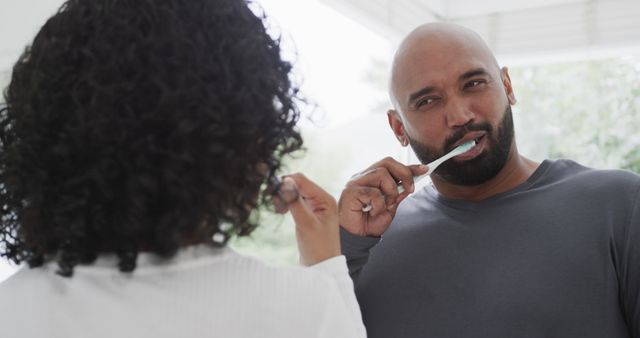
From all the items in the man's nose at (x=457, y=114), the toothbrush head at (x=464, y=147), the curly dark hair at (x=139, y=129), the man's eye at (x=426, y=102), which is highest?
the curly dark hair at (x=139, y=129)

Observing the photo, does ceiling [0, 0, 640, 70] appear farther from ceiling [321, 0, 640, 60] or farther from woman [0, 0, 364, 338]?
woman [0, 0, 364, 338]

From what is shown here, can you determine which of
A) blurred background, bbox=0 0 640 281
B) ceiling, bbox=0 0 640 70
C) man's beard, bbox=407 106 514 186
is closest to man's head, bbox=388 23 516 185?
man's beard, bbox=407 106 514 186

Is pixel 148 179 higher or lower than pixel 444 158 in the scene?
higher

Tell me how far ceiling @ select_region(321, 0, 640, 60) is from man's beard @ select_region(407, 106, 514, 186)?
3.21ft

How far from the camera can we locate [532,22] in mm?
2553

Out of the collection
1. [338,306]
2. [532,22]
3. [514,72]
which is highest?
[532,22]

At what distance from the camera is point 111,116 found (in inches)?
21.2

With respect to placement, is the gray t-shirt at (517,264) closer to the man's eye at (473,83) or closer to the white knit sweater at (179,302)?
the man's eye at (473,83)

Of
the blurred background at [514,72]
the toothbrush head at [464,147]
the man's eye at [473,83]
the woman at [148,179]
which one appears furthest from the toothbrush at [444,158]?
the blurred background at [514,72]

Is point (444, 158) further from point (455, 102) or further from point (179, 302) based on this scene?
point (179, 302)

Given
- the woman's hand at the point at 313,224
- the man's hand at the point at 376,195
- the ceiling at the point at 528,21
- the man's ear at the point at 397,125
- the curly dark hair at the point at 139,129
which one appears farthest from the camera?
the ceiling at the point at 528,21

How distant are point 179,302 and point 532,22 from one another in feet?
7.72

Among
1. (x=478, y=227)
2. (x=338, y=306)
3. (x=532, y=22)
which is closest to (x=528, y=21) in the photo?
(x=532, y=22)

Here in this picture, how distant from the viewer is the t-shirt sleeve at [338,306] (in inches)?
22.7
